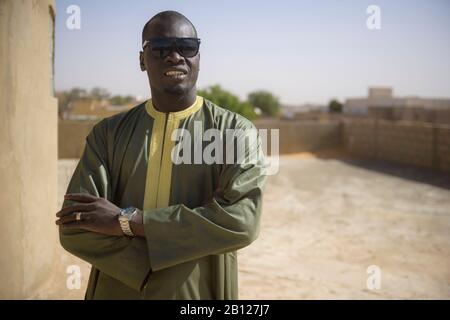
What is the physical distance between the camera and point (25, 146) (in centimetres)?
414

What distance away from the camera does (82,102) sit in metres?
25.6

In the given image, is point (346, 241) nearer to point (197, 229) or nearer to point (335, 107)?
point (197, 229)

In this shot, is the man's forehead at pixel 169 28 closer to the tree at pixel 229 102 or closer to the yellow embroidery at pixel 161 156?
the yellow embroidery at pixel 161 156

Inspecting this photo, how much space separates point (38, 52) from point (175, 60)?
317cm

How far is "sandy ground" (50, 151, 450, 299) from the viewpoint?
5141 millimetres

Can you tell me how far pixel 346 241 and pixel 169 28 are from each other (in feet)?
19.7

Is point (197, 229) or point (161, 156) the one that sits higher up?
point (161, 156)

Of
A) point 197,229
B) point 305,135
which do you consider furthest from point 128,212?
point 305,135

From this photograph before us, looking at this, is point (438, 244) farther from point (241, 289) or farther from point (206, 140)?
point (206, 140)

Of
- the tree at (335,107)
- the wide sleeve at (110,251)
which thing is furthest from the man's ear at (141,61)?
the tree at (335,107)

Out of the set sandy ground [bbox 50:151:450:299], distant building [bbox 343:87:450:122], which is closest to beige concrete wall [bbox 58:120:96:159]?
sandy ground [bbox 50:151:450:299]

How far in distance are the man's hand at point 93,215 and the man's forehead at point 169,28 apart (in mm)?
656

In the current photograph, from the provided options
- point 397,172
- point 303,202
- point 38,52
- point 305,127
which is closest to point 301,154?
point 305,127

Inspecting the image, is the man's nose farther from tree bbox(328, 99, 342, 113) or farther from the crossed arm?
tree bbox(328, 99, 342, 113)
